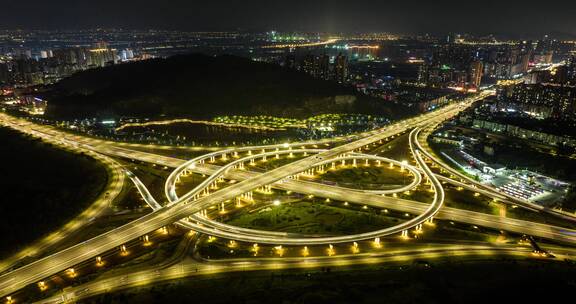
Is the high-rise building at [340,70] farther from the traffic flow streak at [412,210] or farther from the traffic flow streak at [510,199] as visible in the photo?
the traffic flow streak at [412,210]

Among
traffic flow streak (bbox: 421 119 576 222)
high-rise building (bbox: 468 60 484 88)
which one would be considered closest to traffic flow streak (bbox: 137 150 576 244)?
traffic flow streak (bbox: 421 119 576 222)

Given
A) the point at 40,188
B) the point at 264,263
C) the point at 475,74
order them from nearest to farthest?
the point at 264,263 < the point at 40,188 < the point at 475,74

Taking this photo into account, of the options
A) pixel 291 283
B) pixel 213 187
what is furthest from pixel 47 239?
pixel 291 283

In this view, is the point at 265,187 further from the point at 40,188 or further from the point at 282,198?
the point at 40,188

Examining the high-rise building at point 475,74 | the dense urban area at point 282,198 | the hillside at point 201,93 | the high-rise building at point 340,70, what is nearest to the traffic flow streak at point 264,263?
the dense urban area at point 282,198

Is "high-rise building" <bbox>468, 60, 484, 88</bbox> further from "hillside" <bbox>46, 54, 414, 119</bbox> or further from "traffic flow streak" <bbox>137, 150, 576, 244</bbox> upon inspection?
"traffic flow streak" <bbox>137, 150, 576, 244</bbox>

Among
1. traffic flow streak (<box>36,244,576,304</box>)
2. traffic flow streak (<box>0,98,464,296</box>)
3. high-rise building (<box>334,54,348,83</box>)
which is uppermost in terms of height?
high-rise building (<box>334,54,348,83</box>)

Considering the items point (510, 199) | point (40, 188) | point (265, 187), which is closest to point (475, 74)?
point (510, 199)

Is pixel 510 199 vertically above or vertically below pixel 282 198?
above
